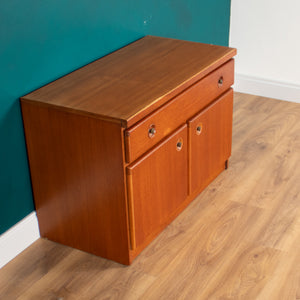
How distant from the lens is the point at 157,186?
227 cm

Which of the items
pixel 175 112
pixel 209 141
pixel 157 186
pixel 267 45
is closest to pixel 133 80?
pixel 175 112

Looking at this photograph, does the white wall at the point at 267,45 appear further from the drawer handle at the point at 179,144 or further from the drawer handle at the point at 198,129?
the drawer handle at the point at 179,144

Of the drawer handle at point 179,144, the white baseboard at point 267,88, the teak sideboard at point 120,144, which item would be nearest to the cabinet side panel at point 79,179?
the teak sideboard at point 120,144

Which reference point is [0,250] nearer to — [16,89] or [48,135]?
[48,135]

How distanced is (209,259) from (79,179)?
0.64m

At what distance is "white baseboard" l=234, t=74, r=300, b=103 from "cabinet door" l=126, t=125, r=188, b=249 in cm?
153

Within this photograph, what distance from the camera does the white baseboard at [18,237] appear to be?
227cm

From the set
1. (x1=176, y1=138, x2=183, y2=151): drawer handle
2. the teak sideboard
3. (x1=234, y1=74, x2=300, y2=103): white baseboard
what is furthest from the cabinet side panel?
(x1=234, y1=74, x2=300, y2=103): white baseboard

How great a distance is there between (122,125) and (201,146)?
0.70 meters

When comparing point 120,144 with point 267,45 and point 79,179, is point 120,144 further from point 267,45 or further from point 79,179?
point 267,45

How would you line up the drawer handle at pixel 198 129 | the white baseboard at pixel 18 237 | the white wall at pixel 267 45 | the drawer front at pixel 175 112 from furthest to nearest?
the white wall at pixel 267 45 < the drawer handle at pixel 198 129 < the white baseboard at pixel 18 237 < the drawer front at pixel 175 112

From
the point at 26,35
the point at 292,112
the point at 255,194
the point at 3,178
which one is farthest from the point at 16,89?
the point at 292,112

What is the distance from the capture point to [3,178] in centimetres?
219

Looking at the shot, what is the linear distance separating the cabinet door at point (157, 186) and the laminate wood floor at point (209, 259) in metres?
0.12
